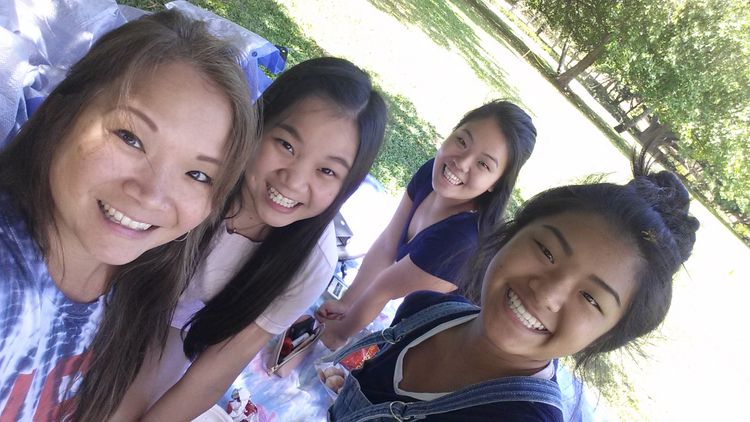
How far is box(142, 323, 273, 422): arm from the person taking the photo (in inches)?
70.1

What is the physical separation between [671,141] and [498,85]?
10.2m

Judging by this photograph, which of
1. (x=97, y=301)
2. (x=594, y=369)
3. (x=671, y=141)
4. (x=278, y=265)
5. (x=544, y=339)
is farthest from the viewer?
(x=671, y=141)

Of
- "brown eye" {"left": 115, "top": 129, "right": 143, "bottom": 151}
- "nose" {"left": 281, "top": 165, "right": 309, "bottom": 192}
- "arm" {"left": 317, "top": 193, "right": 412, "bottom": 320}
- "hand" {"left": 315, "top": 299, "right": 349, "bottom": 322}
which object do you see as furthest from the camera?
"arm" {"left": 317, "top": 193, "right": 412, "bottom": 320}

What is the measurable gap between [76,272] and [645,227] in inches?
60.4

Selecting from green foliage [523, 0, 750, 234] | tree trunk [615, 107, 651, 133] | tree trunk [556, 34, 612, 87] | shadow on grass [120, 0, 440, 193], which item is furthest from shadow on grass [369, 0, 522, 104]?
tree trunk [615, 107, 651, 133]

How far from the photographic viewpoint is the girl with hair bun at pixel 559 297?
134 cm

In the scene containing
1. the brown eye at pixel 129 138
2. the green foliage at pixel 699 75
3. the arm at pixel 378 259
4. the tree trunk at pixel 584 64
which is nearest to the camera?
the brown eye at pixel 129 138

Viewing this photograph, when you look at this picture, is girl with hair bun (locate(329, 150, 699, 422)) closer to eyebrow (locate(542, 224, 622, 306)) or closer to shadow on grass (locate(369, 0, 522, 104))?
eyebrow (locate(542, 224, 622, 306))

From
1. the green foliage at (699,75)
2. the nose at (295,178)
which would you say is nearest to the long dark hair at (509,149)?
the nose at (295,178)

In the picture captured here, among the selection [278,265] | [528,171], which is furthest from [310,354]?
[528,171]

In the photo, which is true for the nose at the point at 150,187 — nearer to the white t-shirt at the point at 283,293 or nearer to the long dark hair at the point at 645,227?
the white t-shirt at the point at 283,293

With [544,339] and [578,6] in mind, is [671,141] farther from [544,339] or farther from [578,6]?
[544,339]

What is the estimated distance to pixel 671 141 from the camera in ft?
58.6

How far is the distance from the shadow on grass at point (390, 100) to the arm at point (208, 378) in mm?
3281
